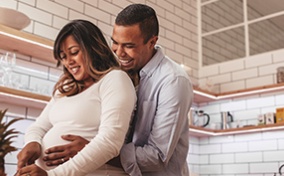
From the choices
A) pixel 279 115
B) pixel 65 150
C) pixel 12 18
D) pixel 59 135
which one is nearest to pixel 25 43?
pixel 12 18

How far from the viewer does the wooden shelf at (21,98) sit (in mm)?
2641

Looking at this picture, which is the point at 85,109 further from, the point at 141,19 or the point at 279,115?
the point at 279,115

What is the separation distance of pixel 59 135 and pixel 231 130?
3089 mm

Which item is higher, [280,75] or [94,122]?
[280,75]

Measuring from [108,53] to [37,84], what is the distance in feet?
5.43

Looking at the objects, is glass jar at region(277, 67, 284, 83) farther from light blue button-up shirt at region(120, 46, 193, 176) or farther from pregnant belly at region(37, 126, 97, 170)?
pregnant belly at region(37, 126, 97, 170)

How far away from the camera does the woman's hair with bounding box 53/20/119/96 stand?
155cm

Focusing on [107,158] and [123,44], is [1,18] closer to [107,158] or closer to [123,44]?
[123,44]

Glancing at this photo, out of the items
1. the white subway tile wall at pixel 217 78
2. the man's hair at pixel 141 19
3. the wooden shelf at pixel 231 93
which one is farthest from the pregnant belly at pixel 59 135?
the wooden shelf at pixel 231 93

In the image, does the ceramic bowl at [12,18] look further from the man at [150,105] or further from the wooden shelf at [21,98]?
the man at [150,105]

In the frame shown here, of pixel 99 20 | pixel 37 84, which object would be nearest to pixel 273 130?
pixel 99 20

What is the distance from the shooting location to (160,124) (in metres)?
1.56

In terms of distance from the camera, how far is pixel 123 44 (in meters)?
1.72

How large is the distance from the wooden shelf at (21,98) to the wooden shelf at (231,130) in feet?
5.52
